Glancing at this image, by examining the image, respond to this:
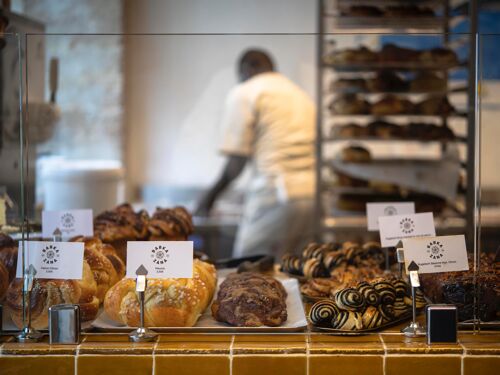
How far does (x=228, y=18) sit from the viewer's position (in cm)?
514

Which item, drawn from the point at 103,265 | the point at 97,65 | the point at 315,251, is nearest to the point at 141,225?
the point at 103,265

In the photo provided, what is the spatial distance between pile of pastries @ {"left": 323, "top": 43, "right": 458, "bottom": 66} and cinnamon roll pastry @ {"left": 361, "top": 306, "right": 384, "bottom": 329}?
2.13 meters

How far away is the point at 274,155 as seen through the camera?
407cm

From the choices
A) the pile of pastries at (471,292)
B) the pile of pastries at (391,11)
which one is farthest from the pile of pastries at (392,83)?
the pile of pastries at (471,292)

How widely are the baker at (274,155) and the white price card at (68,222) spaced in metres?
2.13

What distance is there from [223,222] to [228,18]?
5.20 ft

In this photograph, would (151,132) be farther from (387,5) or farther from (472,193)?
(472,193)

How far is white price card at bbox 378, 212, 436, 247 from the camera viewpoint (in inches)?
66.6

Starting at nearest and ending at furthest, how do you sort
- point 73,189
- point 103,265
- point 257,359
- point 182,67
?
point 257,359 < point 103,265 < point 73,189 < point 182,67

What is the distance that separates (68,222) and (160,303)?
0.54 m

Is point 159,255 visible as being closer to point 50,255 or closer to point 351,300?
point 50,255

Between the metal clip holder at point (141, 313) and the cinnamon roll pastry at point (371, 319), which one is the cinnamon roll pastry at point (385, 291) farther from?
the metal clip holder at point (141, 313)

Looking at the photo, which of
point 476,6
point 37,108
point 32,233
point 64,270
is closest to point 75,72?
point 37,108

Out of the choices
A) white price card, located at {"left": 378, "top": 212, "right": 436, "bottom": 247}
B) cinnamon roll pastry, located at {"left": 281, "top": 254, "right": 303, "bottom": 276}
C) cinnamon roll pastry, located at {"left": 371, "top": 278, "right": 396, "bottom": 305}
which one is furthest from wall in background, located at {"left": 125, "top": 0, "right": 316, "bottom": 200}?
cinnamon roll pastry, located at {"left": 371, "top": 278, "right": 396, "bottom": 305}
